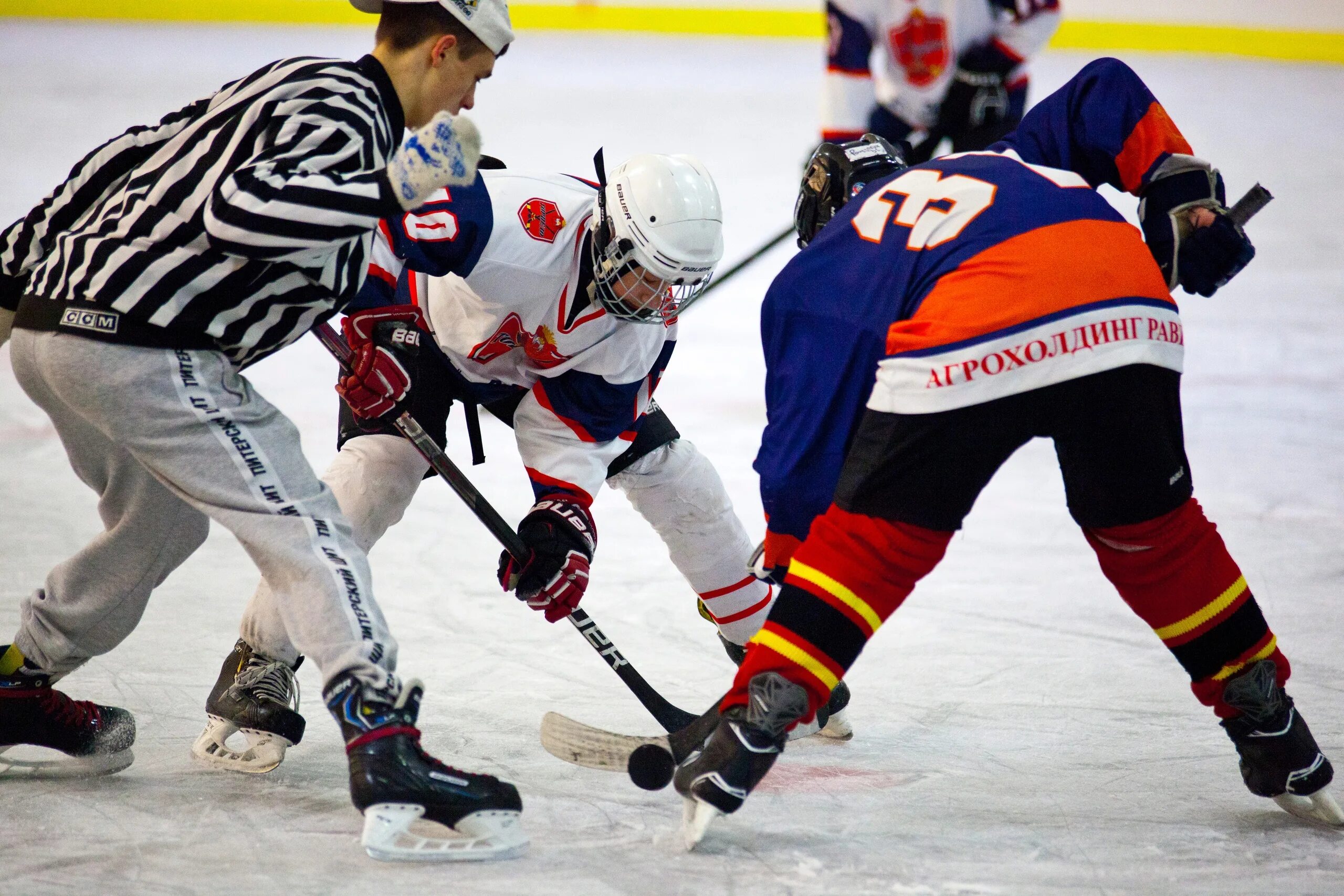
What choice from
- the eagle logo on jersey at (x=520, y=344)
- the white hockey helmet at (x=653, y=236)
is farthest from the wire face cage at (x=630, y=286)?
the eagle logo on jersey at (x=520, y=344)

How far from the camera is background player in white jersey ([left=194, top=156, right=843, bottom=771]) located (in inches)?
84.1

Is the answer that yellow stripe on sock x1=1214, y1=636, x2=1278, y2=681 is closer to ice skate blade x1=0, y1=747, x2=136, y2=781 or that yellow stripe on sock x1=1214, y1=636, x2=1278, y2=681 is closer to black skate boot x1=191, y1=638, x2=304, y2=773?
black skate boot x1=191, y1=638, x2=304, y2=773

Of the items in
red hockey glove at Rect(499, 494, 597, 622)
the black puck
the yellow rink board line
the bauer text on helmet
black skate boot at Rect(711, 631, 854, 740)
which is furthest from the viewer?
the yellow rink board line

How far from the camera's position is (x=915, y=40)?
4680 mm

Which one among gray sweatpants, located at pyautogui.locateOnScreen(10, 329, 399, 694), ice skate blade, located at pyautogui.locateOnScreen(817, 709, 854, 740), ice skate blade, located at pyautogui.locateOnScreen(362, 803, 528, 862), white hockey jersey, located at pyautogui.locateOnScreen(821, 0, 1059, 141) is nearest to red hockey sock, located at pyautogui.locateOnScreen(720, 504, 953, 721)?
ice skate blade, located at pyautogui.locateOnScreen(362, 803, 528, 862)

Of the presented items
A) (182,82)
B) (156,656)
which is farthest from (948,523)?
(182,82)

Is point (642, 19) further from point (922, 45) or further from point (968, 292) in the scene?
point (968, 292)

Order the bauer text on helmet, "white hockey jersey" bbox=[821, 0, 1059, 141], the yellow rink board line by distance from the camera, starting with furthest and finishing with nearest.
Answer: the yellow rink board line < "white hockey jersey" bbox=[821, 0, 1059, 141] < the bauer text on helmet

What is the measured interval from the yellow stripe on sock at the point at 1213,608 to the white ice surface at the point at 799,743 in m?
0.30

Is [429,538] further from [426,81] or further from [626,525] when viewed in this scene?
[426,81]

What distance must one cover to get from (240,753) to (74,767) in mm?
241

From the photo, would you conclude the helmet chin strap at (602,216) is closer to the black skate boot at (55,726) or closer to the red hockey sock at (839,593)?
the red hockey sock at (839,593)

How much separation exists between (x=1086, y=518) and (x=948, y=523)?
23 centimetres

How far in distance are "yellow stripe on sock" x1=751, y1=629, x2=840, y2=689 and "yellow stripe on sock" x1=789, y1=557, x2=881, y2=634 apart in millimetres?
78
